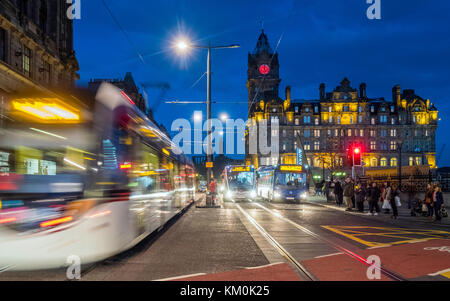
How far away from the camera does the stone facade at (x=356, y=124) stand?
8906 centimetres

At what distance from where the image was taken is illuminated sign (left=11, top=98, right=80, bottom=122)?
285 inches

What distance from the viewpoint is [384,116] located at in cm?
9125

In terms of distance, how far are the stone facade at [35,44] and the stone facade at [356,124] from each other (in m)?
59.0

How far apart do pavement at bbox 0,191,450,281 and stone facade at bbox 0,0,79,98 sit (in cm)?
1464

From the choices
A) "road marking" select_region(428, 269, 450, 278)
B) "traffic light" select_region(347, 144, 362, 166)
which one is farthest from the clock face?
"road marking" select_region(428, 269, 450, 278)

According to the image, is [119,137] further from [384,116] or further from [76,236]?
[384,116]

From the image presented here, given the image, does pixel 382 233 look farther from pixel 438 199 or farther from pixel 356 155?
pixel 356 155

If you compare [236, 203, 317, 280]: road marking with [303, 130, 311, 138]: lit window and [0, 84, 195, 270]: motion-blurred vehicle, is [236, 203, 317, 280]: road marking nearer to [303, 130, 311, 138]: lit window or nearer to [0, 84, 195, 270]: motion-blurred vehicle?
[0, 84, 195, 270]: motion-blurred vehicle

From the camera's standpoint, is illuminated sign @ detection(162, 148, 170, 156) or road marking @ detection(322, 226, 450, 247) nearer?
road marking @ detection(322, 226, 450, 247)

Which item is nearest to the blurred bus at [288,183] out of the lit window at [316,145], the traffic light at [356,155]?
the traffic light at [356,155]

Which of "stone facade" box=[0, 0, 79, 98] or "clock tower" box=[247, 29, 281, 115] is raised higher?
"clock tower" box=[247, 29, 281, 115]

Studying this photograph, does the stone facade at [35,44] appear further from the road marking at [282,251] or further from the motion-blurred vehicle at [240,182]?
the motion-blurred vehicle at [240,182]

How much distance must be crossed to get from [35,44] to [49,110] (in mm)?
23726
